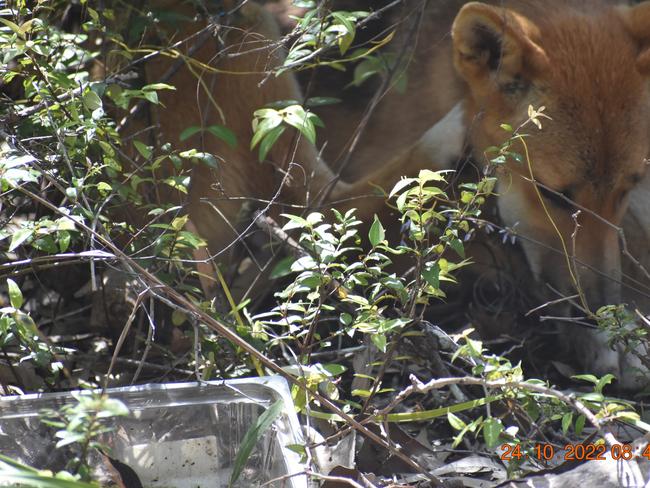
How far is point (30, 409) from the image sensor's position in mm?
2195

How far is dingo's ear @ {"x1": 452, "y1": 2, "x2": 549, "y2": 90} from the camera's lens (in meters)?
3.05

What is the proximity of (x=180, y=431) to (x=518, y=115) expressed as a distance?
6.24 ft

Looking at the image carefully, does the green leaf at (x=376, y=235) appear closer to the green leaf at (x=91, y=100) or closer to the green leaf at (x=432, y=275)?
the green leaf at (x=432, y=275)

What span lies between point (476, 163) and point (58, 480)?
2403mm

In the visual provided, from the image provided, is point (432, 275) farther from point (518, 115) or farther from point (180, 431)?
point (518, 115)

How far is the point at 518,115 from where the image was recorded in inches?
132

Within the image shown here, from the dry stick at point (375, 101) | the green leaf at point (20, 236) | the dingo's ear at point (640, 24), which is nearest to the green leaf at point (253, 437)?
the green leaf at point (20, 236)

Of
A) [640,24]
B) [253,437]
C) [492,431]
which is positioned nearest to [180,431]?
[253,437]

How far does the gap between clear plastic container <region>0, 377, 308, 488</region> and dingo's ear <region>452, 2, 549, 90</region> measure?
161 centimetres

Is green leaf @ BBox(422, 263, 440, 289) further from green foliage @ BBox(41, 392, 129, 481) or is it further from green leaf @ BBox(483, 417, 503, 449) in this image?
green foliage @ BBox(41, 392, 129, 481)

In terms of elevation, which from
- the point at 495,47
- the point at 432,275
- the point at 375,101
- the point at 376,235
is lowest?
the point at 432,275
